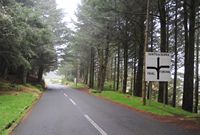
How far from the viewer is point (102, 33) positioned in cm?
4103

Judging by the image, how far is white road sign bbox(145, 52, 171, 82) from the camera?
21953mm

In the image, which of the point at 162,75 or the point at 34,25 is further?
the point at 34,25

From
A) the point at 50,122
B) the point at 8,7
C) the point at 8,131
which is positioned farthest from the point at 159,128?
the point at 8,7

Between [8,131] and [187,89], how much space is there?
15.2 m

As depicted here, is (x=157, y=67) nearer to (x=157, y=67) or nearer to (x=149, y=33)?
(x=157, y=67)

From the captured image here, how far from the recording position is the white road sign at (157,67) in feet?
72.0

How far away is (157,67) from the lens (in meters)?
22.0

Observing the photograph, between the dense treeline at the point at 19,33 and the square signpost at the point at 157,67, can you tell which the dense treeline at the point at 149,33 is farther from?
the dense treeline at the point at 19,33

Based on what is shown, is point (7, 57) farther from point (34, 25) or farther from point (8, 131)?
point (8, 131)

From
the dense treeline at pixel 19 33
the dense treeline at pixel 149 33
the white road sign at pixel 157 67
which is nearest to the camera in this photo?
the white road sign at pixel 157 67

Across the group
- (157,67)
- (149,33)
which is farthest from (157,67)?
(149,33)

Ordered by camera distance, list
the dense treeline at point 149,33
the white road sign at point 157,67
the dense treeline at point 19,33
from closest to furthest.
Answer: the white road sign at point 157,67, the dense treeline at point 149,33, the dense treeline at point 19,33

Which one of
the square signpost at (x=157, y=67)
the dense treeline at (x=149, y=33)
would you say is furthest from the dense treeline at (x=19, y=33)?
the square signpost at (x=157, y=67)

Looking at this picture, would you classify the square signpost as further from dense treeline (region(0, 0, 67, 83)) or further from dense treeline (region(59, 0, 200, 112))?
dense treeline (region(0, 0, 67, 83))
